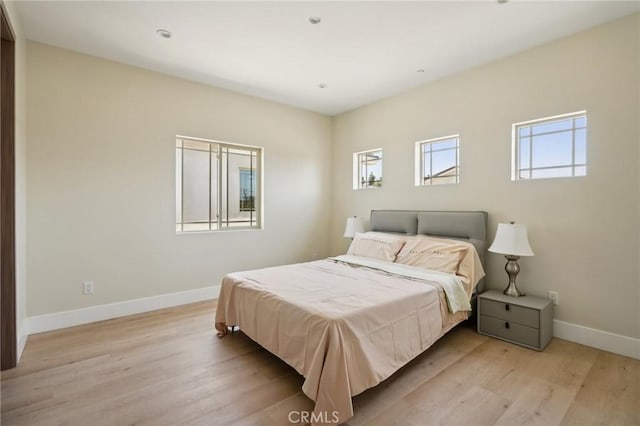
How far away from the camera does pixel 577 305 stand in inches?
108

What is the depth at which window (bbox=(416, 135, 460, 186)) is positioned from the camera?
146 inches

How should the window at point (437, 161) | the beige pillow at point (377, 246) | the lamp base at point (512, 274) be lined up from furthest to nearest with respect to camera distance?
1. the window at point (437, 161)
2. the beige pillow at point (377, 246)
3. the lamp base at point (512, 274)

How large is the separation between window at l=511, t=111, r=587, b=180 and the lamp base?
34.6 inches

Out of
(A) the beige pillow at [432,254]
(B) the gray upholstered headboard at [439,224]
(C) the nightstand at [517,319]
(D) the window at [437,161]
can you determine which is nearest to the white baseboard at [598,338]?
(C) the nightstand at [517,319]

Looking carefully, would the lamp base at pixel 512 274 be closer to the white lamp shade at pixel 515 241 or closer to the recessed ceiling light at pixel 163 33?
the white lamp shade at pixel 515 241

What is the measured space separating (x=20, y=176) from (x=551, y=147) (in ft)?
16.3

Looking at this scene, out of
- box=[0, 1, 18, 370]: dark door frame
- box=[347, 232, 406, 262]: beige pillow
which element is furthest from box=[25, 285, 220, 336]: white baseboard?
box=[347, 232, 406, 262]: beige pillow

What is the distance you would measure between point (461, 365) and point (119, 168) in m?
3.92

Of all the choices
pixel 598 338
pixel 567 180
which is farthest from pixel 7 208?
pixel 598 338

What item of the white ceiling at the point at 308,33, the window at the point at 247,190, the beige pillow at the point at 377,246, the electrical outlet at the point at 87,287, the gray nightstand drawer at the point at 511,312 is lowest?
the gray nightstand drawer at the point at 511,312

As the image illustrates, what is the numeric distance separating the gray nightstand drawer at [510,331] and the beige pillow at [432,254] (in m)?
0.57

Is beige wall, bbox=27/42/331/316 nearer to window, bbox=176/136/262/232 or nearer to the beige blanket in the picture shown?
window, bbox=176/136/262/232

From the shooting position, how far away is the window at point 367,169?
4617mm

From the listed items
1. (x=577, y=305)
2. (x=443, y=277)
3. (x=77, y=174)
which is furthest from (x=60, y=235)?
(x=577, y=305)
